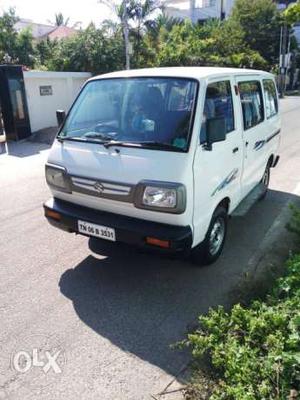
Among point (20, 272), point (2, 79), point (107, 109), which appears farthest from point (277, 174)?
point (2, 79)

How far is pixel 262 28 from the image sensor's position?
3853 centimetres

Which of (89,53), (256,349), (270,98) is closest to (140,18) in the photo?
(89,53)

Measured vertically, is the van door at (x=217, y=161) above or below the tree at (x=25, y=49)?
below

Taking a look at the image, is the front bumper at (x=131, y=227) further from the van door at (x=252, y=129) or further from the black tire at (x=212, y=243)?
the van door at (x=252, y=129)

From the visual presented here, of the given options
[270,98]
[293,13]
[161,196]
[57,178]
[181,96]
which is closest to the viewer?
[161,196]

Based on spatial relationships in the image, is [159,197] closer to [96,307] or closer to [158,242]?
[158,242]

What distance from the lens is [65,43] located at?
1962cm

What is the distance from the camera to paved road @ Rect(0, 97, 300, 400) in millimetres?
2711

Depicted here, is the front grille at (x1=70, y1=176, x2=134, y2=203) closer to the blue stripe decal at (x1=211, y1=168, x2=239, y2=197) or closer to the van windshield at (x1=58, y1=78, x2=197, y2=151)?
the van windshield at (x1=58, y1=78, x2=197, y2=151)

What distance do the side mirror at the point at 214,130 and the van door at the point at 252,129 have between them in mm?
1128

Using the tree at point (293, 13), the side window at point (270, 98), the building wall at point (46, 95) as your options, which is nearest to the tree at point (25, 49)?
the building wall at point (46, 95)

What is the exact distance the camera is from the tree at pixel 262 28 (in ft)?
126

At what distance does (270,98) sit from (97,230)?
4.06 metres

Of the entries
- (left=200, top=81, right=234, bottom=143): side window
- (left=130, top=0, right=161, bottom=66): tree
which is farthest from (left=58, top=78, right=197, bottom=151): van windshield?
(left=130, top=0, right=161, bottom=66): tree
